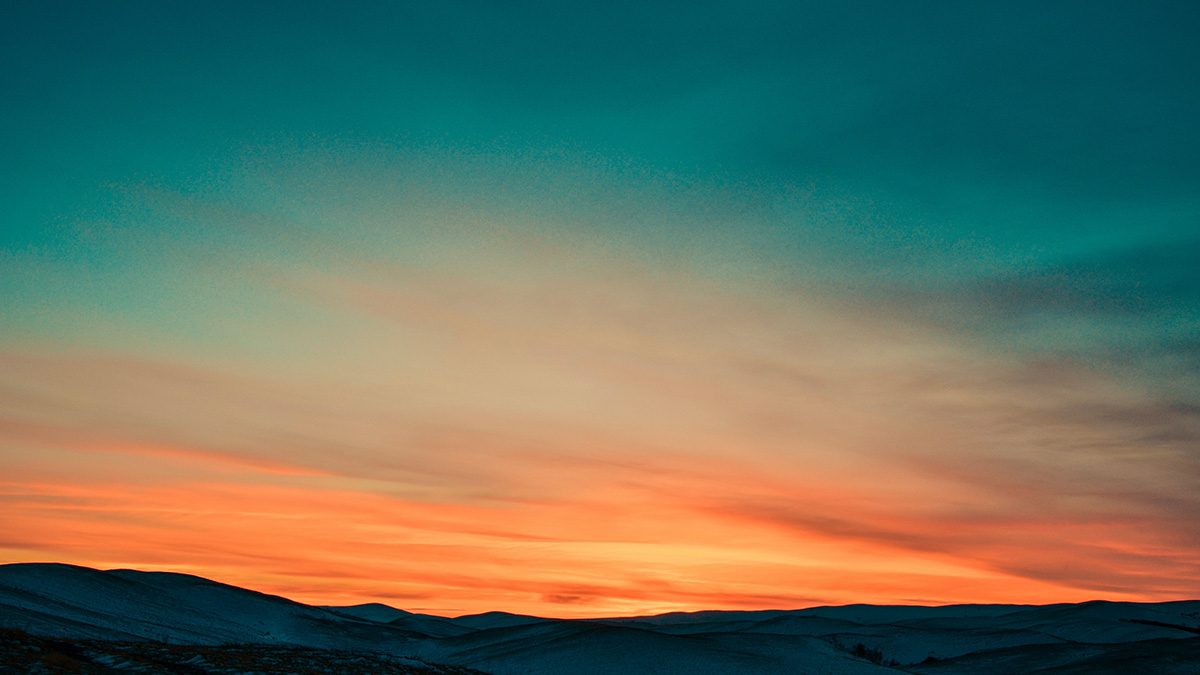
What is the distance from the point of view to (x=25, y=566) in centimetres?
6344

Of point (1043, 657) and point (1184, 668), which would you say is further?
point (1043, 657)

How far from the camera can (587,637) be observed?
60.1 m

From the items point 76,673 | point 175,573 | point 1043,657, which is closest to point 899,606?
point 1043,657

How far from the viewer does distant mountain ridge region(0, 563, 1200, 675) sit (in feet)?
169

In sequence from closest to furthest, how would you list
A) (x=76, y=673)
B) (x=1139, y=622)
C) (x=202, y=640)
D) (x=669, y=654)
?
(x=76, y=673) → (x=202, y=640) → (x=669, y=654) → (x=1139, y=622)

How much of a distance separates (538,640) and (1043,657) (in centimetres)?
3981

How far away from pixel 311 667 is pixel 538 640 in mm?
34893

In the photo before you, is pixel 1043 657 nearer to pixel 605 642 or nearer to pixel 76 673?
pixel 605 642

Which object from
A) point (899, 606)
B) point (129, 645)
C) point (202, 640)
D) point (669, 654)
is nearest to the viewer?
point (129, 645)

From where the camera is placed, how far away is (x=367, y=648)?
63.2 meters

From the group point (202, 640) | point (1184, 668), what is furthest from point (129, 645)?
point (1184, 668)

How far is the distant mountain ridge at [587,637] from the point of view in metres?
51.4

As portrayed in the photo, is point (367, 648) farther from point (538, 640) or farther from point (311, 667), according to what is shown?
point (311, 667)

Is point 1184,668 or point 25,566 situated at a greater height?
point 25,566
